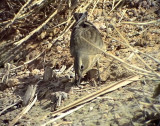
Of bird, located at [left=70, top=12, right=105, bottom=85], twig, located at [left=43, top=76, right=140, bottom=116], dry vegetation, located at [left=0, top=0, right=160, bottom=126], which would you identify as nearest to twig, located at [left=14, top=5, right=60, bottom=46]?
dry vegetation, located at [left=0, top=0, right=160, bottom=126]

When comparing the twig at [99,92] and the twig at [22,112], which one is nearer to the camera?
the twig at [99,92]

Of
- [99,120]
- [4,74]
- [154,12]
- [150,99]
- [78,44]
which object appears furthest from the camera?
[154,12]

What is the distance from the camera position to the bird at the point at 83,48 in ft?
15.6

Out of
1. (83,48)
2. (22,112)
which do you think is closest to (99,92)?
(83,48)

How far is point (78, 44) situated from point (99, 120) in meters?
1.57

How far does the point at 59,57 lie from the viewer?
19.1 feet

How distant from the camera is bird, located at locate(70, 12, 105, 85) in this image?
4762 millimetres

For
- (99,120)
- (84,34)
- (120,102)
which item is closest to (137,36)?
(84,34)

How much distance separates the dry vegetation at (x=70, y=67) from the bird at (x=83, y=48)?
21 centimetres

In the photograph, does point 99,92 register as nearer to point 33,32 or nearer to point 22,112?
point 22,112

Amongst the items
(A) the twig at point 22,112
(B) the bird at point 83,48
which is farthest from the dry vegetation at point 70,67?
(B) the bird at point 83,48

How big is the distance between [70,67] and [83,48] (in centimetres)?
58

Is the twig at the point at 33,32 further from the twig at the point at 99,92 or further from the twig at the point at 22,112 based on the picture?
the twig at the point at 99,92

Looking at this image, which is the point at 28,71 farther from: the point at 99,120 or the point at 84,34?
the point at 99,120
